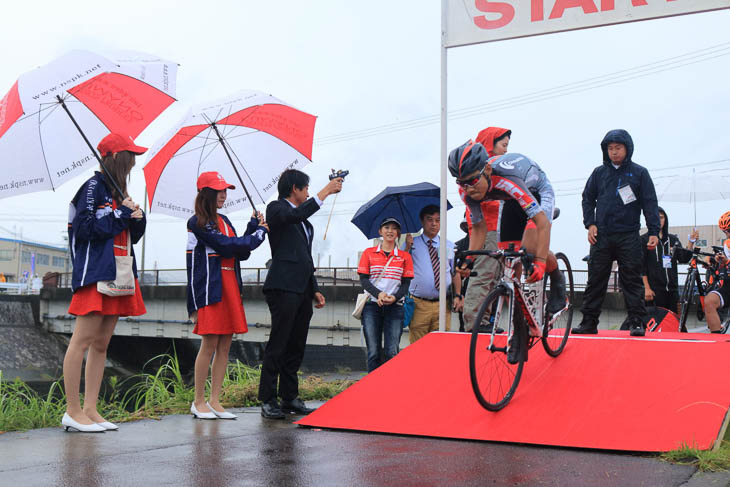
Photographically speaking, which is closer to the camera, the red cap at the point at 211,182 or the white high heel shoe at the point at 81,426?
the white high heel shoe at the point at 81,426

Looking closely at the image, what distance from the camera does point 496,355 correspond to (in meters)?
5.02

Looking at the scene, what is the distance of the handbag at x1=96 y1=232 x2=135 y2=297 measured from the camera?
4.79 meters

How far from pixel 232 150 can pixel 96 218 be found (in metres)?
2.16

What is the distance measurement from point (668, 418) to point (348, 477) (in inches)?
77.6

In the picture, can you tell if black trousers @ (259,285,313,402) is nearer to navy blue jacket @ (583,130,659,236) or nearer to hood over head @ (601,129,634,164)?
navy blue jacket @ (583,130,659,236)

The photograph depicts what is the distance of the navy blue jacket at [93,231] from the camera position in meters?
4.77

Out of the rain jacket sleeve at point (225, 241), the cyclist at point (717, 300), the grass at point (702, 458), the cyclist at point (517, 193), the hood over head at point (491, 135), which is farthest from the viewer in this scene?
the cyclist at point (717, 300)

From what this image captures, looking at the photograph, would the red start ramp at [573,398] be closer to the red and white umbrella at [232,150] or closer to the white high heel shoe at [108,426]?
the white high heel shoe at [108,426]

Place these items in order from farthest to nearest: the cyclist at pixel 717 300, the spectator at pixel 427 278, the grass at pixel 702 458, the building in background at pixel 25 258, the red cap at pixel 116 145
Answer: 1. the building in background at pixel 25 258
2. the cyclist at pixel 717 300
3. the spectator at pixel 427 278
4. the red cap at pixel 116 145
5. the grass at pixel 702 458

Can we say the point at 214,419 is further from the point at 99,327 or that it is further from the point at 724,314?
the point at 724,314

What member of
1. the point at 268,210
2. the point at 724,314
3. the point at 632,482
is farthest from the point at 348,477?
the point at 724,314

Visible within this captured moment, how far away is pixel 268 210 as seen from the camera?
5.80m

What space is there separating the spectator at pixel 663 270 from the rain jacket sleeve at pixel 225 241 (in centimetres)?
527

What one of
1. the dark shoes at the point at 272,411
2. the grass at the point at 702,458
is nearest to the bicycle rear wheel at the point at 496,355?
the grass at the point at 702,458
